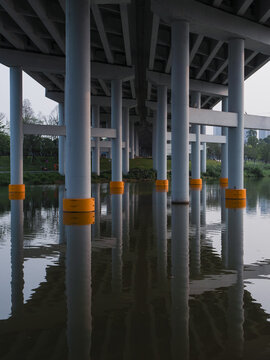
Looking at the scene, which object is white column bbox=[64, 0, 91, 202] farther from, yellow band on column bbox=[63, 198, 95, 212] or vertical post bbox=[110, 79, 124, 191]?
vertical post bbox=[110, 79, 124, 191]

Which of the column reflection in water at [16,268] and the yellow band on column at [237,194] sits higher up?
the yellow band on column at [237,194]

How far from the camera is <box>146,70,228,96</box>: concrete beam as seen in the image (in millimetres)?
34562

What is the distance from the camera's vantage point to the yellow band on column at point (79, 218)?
44.9 ft

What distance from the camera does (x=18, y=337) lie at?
4.39 metres

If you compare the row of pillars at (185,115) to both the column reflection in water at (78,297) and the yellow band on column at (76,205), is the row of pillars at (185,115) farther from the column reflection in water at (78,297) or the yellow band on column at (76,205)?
A: the column reflection in water at (78,297)

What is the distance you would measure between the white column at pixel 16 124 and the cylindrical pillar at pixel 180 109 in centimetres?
1196

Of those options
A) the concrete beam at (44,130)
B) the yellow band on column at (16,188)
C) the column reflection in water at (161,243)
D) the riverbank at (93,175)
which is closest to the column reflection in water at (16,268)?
the column reflection in water at (161,243)

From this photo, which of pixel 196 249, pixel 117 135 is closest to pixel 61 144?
pixel 117 135

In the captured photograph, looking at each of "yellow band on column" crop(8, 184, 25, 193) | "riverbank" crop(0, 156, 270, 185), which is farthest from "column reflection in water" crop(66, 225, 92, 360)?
"riverbank" crop(0, 156, 270, 185)

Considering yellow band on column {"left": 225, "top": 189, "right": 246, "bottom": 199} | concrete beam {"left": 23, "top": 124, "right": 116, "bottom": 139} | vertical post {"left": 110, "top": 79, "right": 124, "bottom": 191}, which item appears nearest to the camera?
yellow band on column {"left": 225, "top": 189, "right": 246, "bottom": 199}

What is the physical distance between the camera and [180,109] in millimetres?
20438

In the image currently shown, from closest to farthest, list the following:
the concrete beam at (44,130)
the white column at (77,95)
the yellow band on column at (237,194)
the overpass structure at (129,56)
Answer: the white column at (77,95)
the overpass structure at (129,56)
the yellow band on column at (237,194)
the concrete beam at (44,130)

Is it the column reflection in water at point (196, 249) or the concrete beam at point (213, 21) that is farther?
the concrete beam at point (213, 21)

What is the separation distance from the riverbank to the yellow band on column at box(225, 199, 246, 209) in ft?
91.9
